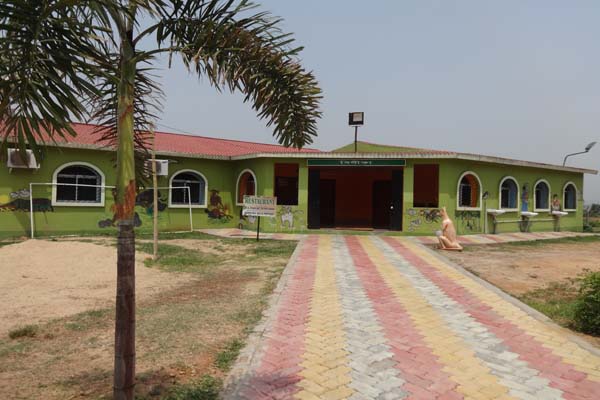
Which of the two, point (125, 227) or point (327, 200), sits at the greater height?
point (327, 200)

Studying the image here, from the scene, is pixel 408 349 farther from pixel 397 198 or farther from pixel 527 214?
pixel 527 214

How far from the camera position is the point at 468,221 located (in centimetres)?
1688

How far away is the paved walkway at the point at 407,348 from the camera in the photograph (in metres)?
3.50

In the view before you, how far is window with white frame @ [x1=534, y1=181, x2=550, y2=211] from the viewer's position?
65.7ft

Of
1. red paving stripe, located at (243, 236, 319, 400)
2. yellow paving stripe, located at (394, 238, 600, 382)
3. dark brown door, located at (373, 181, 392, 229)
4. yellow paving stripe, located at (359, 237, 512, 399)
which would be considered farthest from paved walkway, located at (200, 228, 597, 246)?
yellow paving stripe, located at (359, 237, 512, 399)

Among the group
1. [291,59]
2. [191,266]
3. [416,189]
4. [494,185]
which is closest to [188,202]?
[191,266]

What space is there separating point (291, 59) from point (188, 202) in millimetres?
14932

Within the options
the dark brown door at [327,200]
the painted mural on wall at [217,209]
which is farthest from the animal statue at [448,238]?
the painted mural on wall at [217,209]

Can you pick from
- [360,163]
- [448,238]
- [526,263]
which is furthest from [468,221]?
[526,263]

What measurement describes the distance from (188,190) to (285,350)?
13.7m

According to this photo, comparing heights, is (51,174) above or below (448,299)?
above

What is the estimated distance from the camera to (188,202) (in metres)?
17.3

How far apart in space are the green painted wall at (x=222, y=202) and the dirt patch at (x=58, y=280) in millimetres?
3274

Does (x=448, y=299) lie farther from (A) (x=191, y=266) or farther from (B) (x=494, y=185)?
(B) (x=494, y=185)
